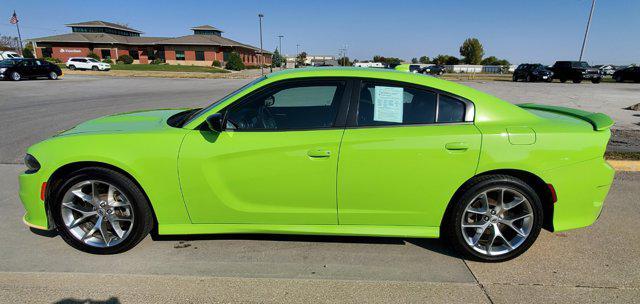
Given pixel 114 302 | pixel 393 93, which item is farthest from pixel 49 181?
pixel 393 93

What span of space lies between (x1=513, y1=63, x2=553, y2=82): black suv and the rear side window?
107 ft

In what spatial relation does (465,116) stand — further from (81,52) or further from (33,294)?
(81,52)

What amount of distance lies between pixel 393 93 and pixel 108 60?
214ft

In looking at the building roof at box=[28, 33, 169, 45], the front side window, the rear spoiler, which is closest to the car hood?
the front side window

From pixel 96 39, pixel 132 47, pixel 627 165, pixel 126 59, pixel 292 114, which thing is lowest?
pixel 627 165

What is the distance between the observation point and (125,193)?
2.87 m

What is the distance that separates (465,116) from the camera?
2828 millimetres

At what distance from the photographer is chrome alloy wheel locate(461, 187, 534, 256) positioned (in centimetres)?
289

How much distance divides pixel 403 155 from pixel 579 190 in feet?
4.79

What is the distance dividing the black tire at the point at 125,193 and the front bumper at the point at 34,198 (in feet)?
0.26

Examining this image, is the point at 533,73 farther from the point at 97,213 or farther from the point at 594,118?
the point at 97,213

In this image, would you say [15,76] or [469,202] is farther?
[15,76]

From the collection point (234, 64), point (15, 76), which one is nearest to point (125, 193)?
point (15, 76)

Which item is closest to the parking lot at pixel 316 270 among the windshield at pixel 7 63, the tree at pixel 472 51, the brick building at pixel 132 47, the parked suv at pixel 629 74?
the windshield at pixel 7 63
